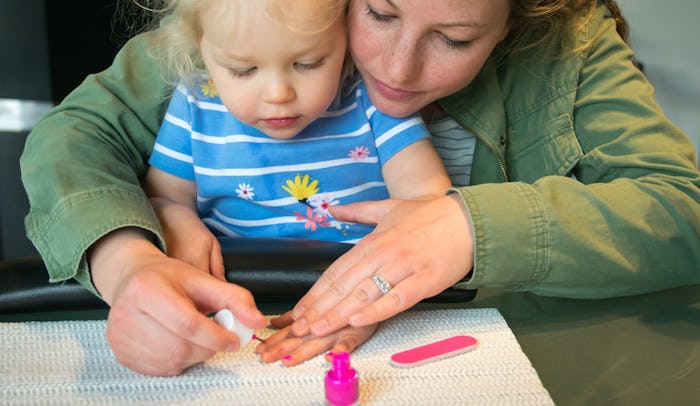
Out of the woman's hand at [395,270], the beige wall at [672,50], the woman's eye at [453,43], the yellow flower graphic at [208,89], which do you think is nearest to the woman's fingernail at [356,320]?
the woman's hand at [395,270]

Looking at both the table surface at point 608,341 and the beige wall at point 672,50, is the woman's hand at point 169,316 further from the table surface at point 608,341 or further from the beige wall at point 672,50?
the beige wall at point 672,50

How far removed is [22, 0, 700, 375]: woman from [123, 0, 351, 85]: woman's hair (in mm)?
43

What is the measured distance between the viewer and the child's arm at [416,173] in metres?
1.17

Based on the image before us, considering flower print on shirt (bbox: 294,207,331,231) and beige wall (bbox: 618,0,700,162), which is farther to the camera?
beige wall (bbox: 618,0,700,162)

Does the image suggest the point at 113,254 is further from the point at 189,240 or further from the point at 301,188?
the point at 301,188

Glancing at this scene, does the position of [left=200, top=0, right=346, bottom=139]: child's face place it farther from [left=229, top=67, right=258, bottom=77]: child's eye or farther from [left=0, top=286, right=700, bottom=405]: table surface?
[left=0, top=286, right=700, bottom=405]: table surface

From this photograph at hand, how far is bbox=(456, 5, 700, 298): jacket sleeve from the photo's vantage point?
969mm

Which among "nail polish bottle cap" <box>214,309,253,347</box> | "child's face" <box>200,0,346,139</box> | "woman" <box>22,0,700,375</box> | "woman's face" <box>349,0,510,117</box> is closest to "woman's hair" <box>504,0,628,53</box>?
"woman" <box>22,0,700,375</box>

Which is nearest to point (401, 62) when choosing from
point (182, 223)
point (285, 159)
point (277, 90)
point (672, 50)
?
point (277, 90)

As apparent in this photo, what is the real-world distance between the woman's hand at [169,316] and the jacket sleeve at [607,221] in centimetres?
31

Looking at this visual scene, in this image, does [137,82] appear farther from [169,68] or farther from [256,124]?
[256,124]

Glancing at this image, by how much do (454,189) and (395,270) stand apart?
0.15 m

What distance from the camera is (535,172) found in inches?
51.3

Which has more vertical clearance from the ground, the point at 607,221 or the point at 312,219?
the point at 607,221
